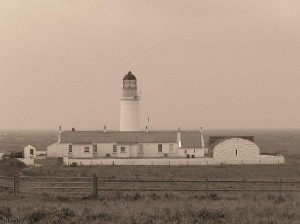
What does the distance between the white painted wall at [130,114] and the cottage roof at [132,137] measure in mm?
4028

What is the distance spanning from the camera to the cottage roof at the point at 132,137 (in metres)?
57.1

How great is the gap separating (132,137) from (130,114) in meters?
5.38

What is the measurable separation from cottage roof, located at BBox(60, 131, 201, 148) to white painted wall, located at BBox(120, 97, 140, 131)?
4.03 metres

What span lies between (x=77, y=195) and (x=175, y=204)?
5424 millimetres

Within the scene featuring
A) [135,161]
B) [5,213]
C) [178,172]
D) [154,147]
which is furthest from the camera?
[154,147]

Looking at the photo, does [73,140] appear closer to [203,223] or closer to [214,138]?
[214,138]

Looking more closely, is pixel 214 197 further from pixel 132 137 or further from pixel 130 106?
pixel 130 106

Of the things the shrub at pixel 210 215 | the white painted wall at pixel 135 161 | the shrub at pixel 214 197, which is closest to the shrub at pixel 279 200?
the shrub at pixel 214 197

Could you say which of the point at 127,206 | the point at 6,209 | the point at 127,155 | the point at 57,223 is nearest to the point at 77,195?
the point at 127,206

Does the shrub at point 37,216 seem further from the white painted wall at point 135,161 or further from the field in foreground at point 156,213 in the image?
the white painted wall at point 135,161

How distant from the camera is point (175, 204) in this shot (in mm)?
18516

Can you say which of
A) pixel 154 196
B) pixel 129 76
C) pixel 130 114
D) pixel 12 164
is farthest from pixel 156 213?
pixel 129 76

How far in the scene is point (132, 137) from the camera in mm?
57625

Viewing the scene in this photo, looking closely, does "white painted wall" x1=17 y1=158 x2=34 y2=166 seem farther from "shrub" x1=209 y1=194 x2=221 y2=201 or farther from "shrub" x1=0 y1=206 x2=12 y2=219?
"shrub" x1=0 y1=206 x2=12 y2=219
